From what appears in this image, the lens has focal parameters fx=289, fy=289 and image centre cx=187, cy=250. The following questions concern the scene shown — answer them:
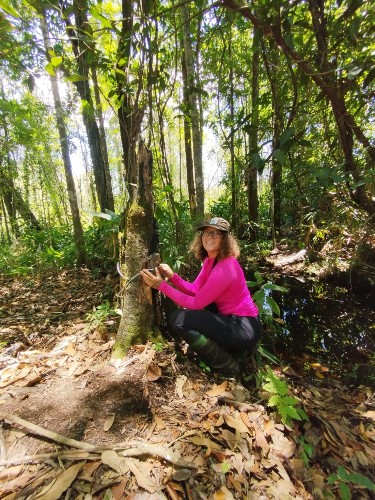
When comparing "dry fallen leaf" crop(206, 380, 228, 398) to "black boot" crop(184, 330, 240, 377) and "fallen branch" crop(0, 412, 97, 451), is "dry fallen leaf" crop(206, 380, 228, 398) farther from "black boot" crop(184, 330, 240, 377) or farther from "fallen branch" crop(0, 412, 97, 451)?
"fallen branch" crop(0, 412, 97, 451)

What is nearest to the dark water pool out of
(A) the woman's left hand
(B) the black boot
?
(B) the black boot

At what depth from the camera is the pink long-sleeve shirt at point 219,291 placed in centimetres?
262

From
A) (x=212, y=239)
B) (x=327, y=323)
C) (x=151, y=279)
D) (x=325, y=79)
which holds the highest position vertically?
(x=325, y=79)

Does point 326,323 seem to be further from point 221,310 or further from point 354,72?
point 354,72

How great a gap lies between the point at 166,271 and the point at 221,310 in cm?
68

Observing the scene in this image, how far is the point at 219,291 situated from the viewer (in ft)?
8.71

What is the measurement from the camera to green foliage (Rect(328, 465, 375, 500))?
71.2 inches

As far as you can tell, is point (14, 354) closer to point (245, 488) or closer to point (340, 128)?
point (245, 488)

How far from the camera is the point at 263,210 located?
34.7 ft

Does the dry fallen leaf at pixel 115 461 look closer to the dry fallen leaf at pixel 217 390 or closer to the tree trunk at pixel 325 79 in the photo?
the dry fallen leaf at pixel 217 390

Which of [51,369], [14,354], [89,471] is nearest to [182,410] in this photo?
[89,471]

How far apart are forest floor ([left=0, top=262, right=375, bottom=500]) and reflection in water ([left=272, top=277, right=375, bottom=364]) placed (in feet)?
2.19

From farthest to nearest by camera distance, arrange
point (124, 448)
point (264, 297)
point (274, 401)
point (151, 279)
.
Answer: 1. point (264, 297)
2. point (151, 279)
3. point (274, 401)
4. point (124, 448)

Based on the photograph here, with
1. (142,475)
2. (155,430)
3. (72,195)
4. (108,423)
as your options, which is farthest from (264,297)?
(72,195)
